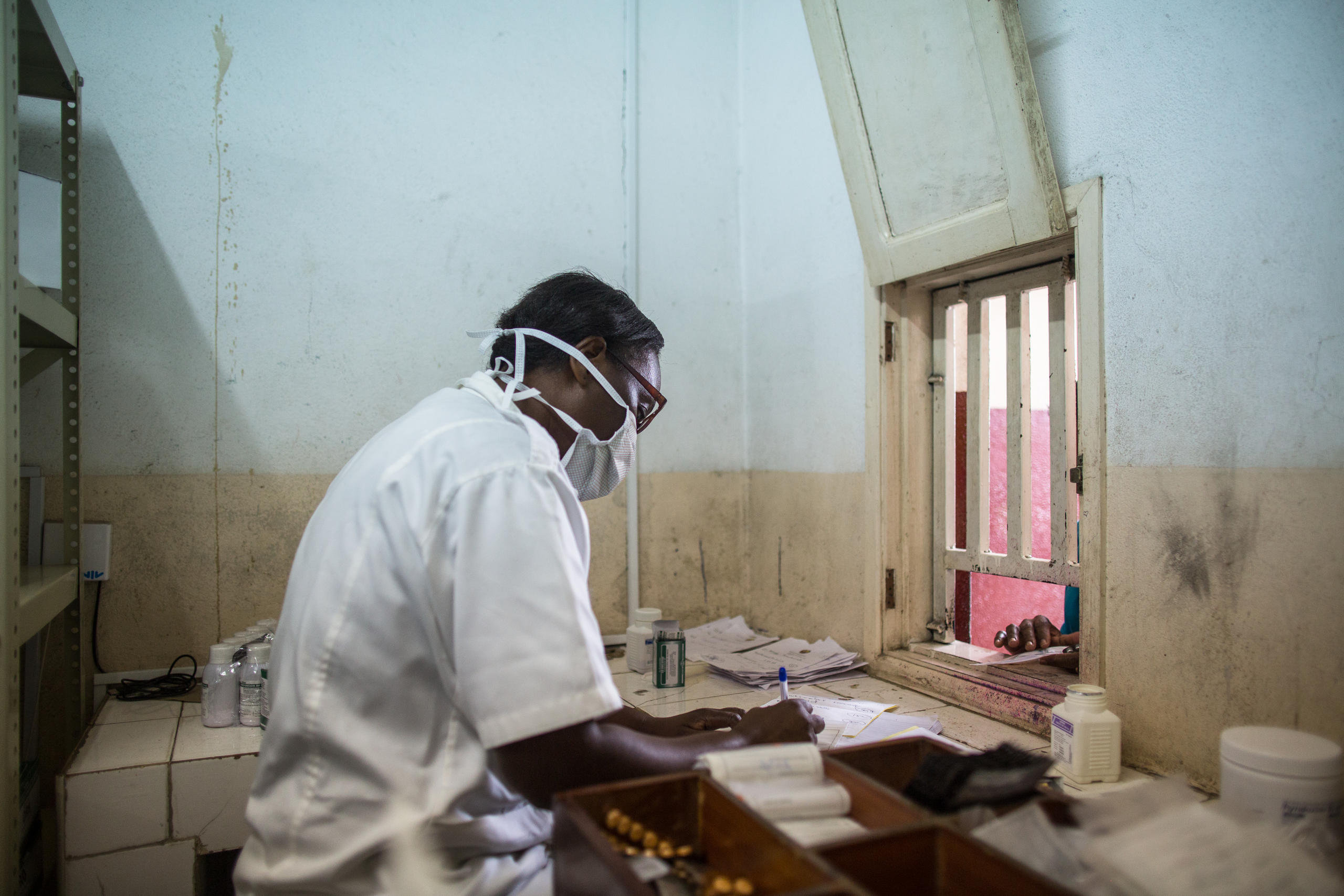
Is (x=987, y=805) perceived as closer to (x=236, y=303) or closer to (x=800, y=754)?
(x=800, y=754)

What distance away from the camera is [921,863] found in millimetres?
770

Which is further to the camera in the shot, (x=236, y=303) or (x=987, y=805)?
(x=236, y=303)

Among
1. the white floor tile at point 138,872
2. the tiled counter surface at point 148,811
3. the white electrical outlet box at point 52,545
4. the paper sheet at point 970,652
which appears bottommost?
the white floor tile at point 138,872

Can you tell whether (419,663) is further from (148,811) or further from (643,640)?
(643,640)

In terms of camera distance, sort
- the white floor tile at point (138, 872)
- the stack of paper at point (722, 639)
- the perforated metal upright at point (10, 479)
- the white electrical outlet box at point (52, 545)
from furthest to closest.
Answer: the stack of paper at point (722, 639) < the white electrical outlet box at point (52, 545) < the white floor tile at point (138, 872) < the perforated metal upright at point (10, 479)

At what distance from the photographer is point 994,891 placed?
2.31 ft

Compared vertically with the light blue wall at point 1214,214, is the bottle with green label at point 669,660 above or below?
below

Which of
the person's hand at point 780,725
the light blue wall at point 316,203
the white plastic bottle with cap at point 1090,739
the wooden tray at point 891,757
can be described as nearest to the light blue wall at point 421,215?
the light blue wall at point 316,203

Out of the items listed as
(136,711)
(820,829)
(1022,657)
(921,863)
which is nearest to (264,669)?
(136,711)

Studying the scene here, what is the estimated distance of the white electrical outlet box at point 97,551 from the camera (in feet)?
6.86

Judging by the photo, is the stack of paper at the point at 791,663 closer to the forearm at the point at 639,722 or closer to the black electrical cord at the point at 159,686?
the forearm at the point at 639,722

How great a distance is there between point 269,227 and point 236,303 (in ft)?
0.81

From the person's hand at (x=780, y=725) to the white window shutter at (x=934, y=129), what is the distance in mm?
1167

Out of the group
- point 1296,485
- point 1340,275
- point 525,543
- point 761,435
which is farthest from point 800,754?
point 761,435
